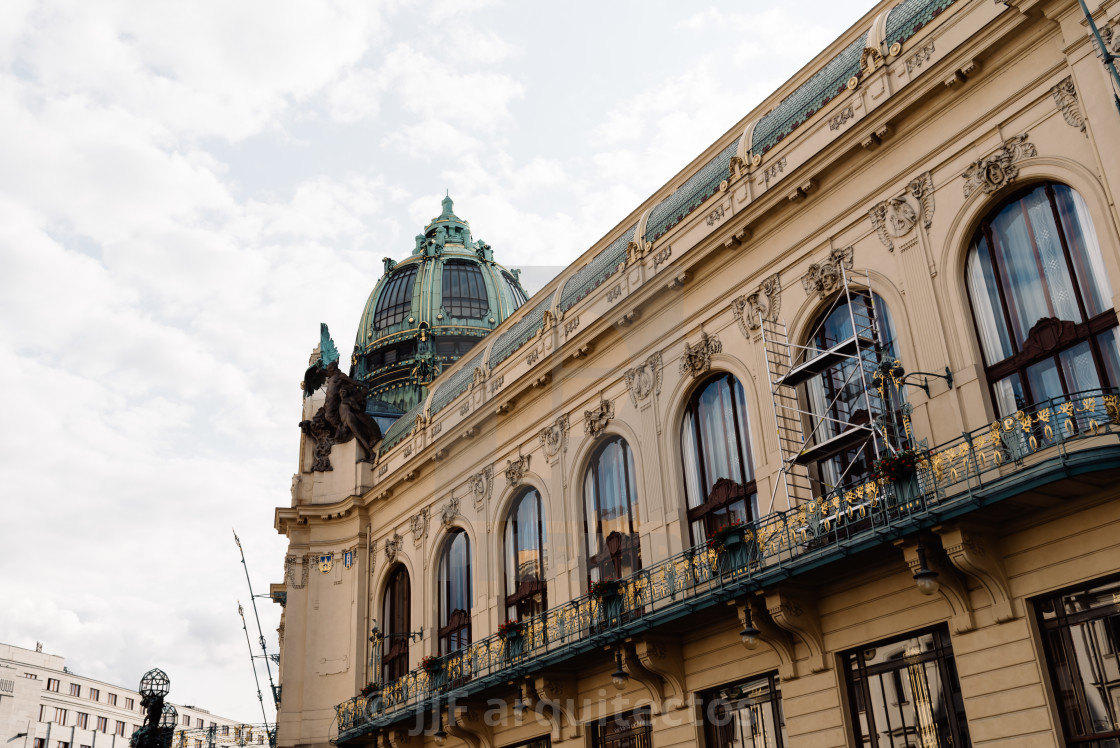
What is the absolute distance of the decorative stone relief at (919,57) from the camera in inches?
776

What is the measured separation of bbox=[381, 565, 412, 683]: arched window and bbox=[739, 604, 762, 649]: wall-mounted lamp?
15.8 meters

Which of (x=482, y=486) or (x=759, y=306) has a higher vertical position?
(x=759, y=306)

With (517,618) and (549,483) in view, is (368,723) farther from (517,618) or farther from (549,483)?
(549,483)

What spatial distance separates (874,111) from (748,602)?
9.28 meters

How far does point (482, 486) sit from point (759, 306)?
37.6 ft

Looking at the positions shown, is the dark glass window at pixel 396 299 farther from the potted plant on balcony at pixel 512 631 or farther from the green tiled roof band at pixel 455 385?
the potted plant on balcony at pixel 512 631

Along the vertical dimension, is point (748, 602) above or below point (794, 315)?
below

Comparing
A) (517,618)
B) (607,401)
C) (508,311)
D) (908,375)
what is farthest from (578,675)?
(508,311)

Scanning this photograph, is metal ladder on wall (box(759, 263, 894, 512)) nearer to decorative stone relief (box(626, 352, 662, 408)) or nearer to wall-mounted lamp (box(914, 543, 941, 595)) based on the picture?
wall-mounted lamp (box(914, 543, 941, 595))

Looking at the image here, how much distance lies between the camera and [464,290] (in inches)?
1868

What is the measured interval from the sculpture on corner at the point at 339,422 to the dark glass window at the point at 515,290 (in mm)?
10588

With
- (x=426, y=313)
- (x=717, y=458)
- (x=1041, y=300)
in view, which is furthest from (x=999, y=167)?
(x=426, y=313)

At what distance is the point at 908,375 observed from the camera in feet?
60.3

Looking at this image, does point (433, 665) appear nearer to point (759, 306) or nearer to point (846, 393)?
point (759, 306)
